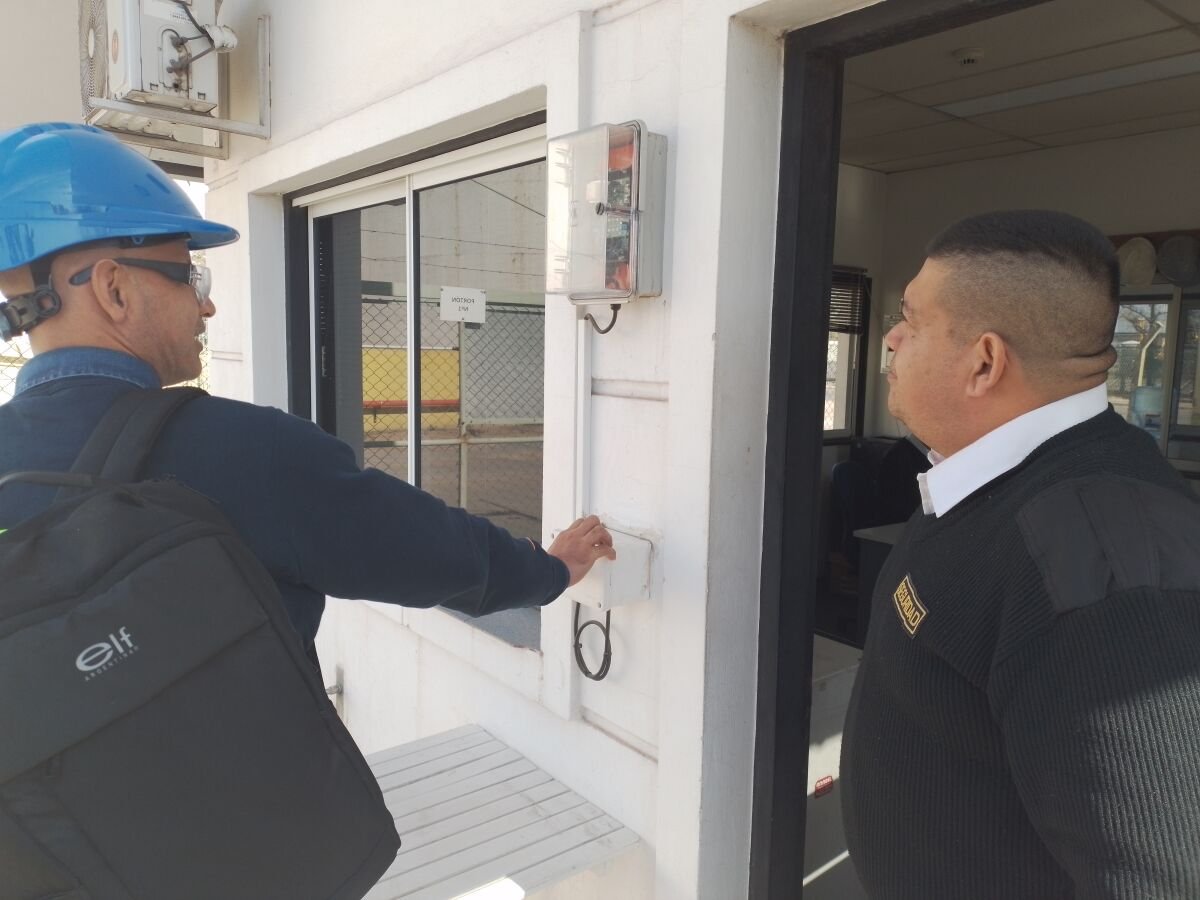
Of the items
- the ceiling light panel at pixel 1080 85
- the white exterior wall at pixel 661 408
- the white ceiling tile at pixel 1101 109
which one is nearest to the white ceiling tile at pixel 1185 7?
the ceiling light panel at pixel 1080 85

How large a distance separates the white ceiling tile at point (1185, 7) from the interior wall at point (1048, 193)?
6.40ft

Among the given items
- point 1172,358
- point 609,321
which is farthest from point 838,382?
point 609,321

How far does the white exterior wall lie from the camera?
1689 mm

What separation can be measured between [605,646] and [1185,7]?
3.18m

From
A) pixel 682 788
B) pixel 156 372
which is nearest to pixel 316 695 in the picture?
pixel 156 372

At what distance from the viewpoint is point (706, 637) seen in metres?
1.77

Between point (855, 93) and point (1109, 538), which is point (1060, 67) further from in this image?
point (1109, 538)

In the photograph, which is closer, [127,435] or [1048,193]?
[127,435]

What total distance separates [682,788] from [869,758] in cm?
68

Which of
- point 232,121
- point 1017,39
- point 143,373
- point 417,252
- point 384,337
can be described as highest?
point 1017,39

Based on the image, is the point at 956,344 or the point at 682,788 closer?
the point at 956,344

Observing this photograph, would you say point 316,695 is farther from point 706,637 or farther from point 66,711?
point 706,637

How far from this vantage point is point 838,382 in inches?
241

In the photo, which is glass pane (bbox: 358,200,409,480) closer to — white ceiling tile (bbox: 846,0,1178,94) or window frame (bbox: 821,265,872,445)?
white ceiling tile (bbox: 846,0,1178,94)
